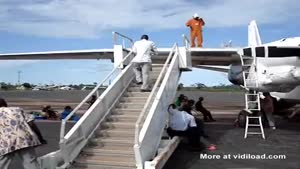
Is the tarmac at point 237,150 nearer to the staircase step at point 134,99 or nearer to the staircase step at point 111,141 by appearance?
the staircase step at point 111,141

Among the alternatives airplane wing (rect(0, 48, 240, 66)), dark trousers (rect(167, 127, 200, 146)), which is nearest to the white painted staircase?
dark trousers (rect(167, 127, 200, 146))

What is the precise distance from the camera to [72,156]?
8.20 meters

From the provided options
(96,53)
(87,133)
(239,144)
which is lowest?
(239,144)

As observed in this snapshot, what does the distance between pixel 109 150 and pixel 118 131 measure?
0.83 m

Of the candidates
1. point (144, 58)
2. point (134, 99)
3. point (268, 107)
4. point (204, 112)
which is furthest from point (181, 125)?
point (204, 112)

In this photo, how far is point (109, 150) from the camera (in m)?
8.44

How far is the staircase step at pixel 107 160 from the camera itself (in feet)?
25.9

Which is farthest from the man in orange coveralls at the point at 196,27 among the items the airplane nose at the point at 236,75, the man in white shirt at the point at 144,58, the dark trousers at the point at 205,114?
the man in white shirt at the point at 144,58

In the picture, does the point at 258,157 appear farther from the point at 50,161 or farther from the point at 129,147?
the point at 50,161

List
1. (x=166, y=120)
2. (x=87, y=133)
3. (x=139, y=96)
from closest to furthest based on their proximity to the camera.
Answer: (x=87, y=133) < (x=166, y=120) < (x=139, y=96)

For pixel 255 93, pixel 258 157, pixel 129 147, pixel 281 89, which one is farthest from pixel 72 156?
pixel 281 89

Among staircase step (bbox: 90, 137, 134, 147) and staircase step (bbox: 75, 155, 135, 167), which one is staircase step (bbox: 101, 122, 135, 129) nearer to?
staircase step (bbox: 90, 137, 134, 147)

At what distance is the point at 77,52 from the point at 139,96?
22.5ft

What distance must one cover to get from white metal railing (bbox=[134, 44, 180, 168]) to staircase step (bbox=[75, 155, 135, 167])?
390mm
